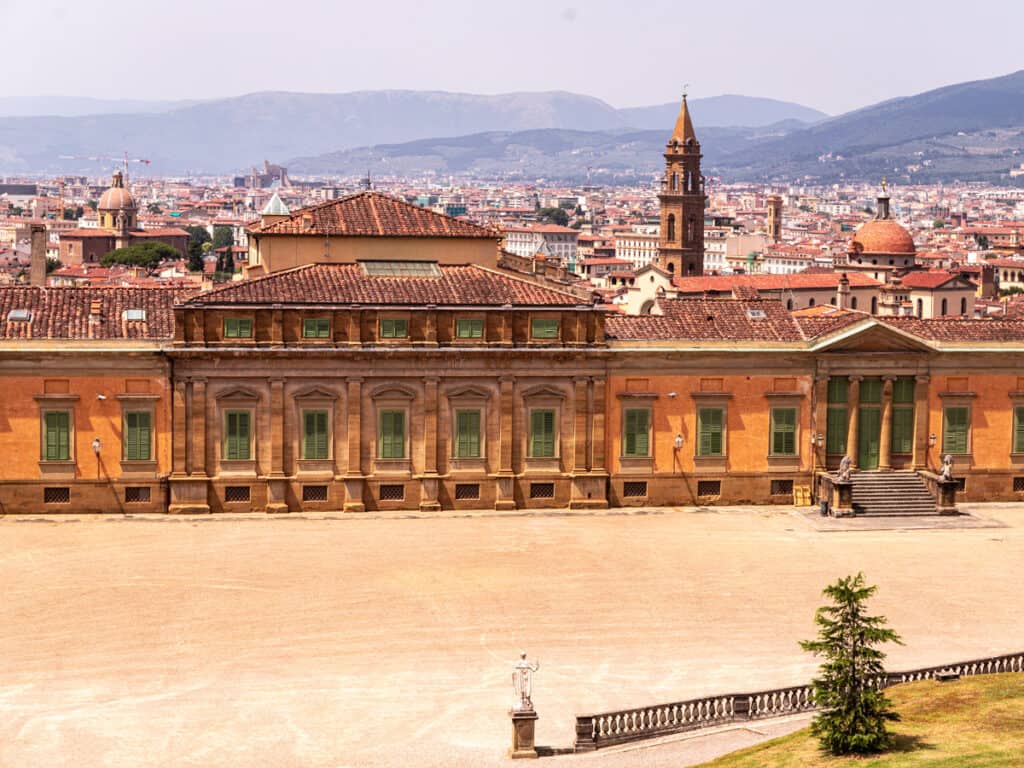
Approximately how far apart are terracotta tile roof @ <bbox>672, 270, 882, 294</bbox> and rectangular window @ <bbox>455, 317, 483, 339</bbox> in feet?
203

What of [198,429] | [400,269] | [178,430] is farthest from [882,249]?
[178,430]

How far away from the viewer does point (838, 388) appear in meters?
53.9

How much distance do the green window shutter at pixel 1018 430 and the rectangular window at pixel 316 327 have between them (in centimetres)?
2155

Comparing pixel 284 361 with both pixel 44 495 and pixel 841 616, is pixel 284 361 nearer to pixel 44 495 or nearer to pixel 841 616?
pixel 44 495

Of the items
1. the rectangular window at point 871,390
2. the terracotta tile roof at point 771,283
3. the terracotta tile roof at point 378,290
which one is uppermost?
the terracotta tile roof at point 378,290

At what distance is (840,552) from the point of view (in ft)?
154

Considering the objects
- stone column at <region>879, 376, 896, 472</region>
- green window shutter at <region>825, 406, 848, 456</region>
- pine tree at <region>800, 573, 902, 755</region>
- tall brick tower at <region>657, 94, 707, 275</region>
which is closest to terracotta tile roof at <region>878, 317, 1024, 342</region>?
stone column at <region>879, 376, 896, 472</region>

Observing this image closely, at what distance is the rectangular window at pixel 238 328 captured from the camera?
50438mm

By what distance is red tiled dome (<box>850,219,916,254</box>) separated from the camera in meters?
143

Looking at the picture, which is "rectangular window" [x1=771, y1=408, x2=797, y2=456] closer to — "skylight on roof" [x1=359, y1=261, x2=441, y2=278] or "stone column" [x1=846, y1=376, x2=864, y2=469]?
"stone column" [x1=846, y1=376, x2=864, y2=469]

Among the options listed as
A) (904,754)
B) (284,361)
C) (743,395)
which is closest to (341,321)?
(284,361)

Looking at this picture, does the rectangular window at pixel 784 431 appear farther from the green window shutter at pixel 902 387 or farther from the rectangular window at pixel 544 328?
the rectangular window at pixel 544 328

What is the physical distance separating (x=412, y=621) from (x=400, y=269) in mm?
17919

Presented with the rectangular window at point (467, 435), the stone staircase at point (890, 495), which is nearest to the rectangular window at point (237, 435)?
the rectangular window at point (467, 435)
